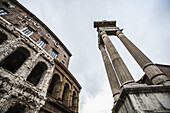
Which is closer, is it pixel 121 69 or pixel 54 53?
pixel 121 69

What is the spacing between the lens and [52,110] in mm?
7562

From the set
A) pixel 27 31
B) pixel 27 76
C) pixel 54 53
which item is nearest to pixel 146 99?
pixel 27 76

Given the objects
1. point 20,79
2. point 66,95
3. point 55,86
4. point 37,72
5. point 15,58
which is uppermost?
point 15,58

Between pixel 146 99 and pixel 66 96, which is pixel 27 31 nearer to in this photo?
pixel 66 96

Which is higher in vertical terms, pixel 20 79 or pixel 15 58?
pixel 15 58

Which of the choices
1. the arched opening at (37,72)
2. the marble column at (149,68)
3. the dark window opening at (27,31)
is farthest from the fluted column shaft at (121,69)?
the dark window opening at (27,31)

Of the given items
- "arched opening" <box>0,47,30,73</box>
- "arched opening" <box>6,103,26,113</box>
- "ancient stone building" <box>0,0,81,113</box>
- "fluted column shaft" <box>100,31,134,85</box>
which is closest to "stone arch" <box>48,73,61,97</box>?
→ "ancient stone building" <box>0,0,81,113</box>

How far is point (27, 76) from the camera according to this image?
25.4ft

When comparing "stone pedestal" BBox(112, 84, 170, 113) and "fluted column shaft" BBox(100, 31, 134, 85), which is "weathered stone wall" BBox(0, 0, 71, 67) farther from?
"stone pedestal" BBox(112, 84, 170, 113)

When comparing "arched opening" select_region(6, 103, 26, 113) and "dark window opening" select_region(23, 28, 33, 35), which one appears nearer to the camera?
"arched opening" select_region(6, 103, 26, 113)

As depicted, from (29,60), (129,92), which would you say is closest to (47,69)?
(29,60)

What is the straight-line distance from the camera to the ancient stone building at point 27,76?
20.6 feet

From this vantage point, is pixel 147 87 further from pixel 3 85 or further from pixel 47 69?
pixel 47 69

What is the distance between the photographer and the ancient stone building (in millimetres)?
6281
